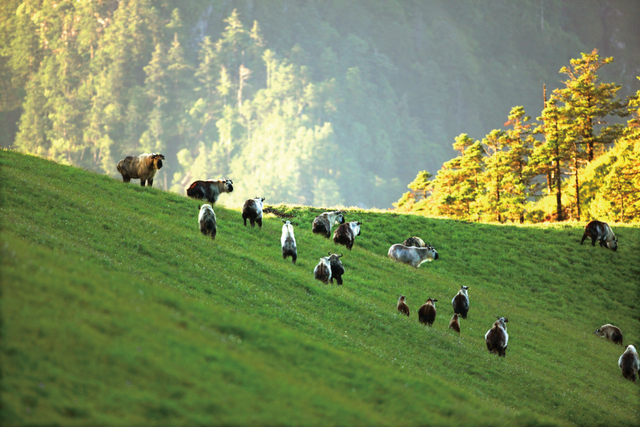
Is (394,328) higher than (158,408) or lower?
lower

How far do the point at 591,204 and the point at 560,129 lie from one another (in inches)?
425

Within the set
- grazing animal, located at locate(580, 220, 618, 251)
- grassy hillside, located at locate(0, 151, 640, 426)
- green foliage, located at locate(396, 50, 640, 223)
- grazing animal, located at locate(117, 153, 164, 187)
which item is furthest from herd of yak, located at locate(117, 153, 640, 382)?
green foliage, located at locate(396, 50, 640, 223)

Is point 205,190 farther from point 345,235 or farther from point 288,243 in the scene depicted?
point 345,235

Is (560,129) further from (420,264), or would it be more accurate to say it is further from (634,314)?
(420,264)

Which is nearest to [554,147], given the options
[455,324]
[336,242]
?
[336,242]

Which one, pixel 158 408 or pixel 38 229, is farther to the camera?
pixel 38 229

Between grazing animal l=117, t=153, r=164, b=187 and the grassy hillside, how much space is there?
0.90 metres

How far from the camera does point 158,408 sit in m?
6.82

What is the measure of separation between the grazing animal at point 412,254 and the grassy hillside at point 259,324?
1.63 metres

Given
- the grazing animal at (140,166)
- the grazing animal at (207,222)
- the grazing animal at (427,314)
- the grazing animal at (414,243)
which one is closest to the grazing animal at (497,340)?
the grazing animal at (427,314)

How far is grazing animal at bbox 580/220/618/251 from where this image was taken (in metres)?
40.8

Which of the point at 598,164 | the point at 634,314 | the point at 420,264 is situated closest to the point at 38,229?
the point at 420,264

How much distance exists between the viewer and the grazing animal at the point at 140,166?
2650 centimetres

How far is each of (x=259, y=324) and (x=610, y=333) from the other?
27501 mm
